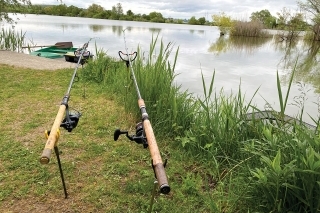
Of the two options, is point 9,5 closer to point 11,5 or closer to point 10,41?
point 11,5

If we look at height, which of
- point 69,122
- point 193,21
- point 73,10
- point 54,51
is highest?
point 73,10

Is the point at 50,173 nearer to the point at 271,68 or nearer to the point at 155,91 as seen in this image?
the point at 155,91

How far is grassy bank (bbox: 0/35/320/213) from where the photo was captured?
5.71 feet

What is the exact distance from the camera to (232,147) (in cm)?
266

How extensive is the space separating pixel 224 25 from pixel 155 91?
33.3m

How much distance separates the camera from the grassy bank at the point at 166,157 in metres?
1.74

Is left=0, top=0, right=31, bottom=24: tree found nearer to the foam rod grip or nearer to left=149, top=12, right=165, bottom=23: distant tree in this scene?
the foam rod grip

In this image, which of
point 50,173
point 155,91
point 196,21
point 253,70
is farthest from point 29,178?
point 196,21

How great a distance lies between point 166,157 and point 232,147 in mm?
687

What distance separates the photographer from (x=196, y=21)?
213 ft

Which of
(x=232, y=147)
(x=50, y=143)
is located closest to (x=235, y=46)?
(x=232, y=147)

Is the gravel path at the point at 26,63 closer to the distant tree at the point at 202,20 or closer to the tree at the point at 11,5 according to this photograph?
the tree at the point at 11,5

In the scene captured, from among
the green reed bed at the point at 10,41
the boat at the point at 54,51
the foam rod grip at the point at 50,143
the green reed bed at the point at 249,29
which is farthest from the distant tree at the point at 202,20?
the foam rod grip at the point at 50,143

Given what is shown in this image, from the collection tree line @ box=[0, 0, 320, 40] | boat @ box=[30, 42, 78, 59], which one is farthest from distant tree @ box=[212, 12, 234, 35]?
boat @ box=[30, 42, 78, 59]
